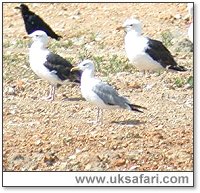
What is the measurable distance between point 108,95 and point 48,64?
26.7 inches

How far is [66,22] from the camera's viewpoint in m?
9.16

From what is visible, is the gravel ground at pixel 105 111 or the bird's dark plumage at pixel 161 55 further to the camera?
the bird's dark plumage at pixel 161 55

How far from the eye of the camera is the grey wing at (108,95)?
7500 mm

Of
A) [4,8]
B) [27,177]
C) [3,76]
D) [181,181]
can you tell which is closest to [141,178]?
[181,181]

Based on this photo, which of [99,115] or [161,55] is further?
[161,55]

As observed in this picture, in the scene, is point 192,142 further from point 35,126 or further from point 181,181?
point 35,126

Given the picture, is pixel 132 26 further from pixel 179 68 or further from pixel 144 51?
pixel 179 68

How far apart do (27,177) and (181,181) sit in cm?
121

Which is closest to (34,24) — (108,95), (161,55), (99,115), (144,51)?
(144,51)

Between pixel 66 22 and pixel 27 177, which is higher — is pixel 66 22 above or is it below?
above

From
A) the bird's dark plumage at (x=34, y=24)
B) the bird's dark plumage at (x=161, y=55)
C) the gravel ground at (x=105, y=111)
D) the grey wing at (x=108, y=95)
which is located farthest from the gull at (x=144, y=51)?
the bird's dark plumage at (x=34, y=24)

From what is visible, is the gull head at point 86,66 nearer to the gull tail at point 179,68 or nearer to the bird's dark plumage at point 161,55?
the bird's dark plumage at point 161,55

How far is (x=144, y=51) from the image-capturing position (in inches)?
319

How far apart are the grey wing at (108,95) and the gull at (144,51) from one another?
0.68 meters
